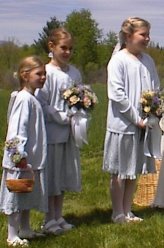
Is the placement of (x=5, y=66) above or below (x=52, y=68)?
below

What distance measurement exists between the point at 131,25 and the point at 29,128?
1.56 metres

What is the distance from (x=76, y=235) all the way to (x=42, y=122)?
1129 millimetres

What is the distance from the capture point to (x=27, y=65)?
6.22 meters

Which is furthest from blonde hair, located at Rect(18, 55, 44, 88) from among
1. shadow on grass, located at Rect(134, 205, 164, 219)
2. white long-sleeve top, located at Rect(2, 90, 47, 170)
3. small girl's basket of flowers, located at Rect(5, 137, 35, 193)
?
shadow on grass, located at Rect(134, 205, 164, 219)

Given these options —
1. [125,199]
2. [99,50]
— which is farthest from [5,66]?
[125,199]

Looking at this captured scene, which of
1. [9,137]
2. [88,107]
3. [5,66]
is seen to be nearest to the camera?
[9,137]

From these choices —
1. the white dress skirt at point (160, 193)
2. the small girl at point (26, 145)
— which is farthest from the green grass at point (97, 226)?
the small girl at point (26, 145)

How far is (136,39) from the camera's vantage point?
6.79 metres

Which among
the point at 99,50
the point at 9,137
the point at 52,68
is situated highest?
the point at 52,68

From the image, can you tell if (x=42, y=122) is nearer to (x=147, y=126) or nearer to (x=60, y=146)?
(x=60, y=146)

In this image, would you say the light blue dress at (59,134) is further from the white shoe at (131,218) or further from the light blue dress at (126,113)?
the white shoe at (131,218)

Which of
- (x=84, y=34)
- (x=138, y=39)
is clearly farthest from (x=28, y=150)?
(x=84, y=34)

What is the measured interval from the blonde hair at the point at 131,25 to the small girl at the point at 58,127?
1.97ft

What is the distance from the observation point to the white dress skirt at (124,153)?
6.82 m
